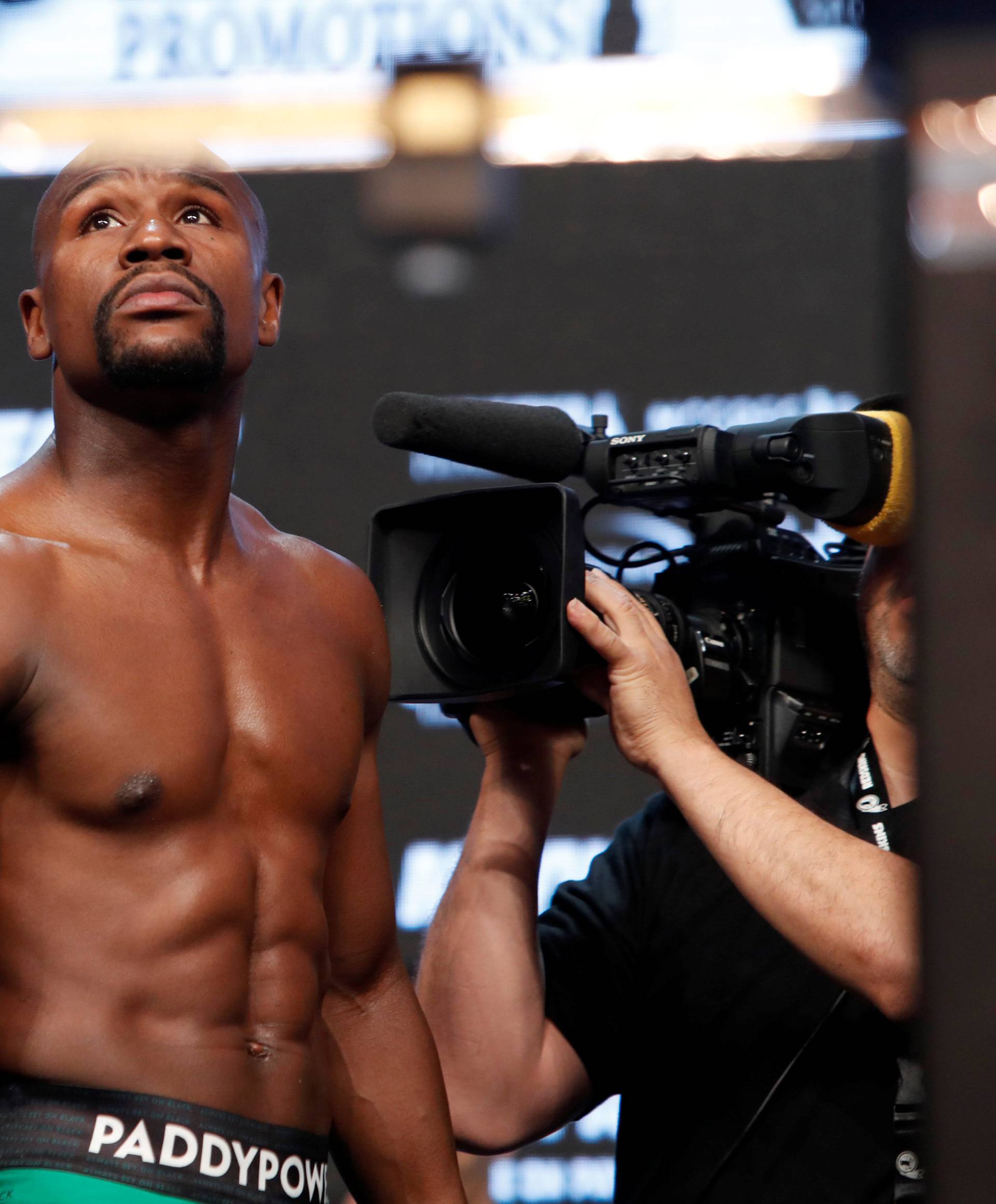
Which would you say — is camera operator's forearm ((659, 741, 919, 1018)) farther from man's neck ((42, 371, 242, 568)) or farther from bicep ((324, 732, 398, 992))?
man's neck ((42, 371, 242, 568))

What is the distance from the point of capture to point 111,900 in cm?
85

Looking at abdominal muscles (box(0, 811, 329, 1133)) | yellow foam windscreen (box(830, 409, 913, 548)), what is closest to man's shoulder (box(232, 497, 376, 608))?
abdominal muscles (box(0, 811, 329, 1133))

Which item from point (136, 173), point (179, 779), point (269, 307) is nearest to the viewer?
point (179, 779)

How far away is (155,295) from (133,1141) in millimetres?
507

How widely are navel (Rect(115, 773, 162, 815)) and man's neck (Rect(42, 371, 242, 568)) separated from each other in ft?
0.59

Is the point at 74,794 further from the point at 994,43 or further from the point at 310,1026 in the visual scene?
the point at 994,43

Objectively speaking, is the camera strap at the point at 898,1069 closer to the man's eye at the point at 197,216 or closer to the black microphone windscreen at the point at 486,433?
the black microphone windscreen at the point at 486,433

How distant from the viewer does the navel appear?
0.86 m

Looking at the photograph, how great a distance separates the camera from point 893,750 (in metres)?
1.28

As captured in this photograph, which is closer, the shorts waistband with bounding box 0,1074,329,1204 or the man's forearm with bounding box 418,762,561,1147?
the shorts waistband with bounding box 0,1074,329,1204

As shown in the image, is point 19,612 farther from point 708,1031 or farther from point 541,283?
point 541,283

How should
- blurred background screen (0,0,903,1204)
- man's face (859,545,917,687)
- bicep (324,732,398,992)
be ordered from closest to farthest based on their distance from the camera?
1. bicep (324,732,398,992)
2. man's face (859,545,917,687)
3. blurred background screen (0,0,903,1204)

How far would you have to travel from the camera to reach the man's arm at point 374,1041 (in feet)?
3.32

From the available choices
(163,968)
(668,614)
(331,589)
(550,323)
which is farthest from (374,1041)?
(550,323)
